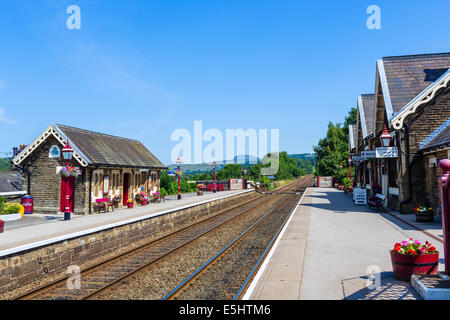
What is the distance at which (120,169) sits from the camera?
24.3 meters

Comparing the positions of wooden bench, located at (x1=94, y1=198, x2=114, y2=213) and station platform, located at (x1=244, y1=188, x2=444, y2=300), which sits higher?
wooden bench, located at (x1=94, y1=198, x2=114, y2=213)

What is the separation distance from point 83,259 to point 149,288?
169 inches

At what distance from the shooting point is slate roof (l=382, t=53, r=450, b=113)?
19750 millimetres

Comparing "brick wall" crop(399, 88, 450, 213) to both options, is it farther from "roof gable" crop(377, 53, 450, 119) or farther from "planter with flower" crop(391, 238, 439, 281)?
"planter with flower" crop(391, 238, 439, 281)

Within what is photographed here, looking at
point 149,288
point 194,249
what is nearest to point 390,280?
point 149,288

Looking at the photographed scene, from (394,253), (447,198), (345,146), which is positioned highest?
(345,146)

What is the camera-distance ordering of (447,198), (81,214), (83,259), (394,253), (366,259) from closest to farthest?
(447,198)
(394,253)
(366,259)
(83,259)
(81,214)

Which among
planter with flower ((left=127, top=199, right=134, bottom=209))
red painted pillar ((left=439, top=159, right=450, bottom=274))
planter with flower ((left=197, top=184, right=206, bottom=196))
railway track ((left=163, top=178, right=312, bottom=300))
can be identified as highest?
red painted pillar ((left=439, top=159, right=450, bottom=274))

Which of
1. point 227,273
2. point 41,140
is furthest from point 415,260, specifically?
point 41,140

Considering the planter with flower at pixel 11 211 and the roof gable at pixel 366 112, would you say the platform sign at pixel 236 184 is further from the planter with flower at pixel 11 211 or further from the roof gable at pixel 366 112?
the planter with flower at pixel 11 211

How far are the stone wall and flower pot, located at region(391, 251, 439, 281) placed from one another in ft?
29.8

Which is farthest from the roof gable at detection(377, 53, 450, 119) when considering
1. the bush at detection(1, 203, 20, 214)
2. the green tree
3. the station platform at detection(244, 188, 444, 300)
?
the green tree

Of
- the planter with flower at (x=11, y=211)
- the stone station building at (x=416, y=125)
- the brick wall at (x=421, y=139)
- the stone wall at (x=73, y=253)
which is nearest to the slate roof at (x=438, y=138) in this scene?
the stone station building at (x=416, y=125)
